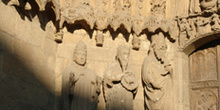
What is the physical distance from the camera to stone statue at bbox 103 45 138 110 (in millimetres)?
7199

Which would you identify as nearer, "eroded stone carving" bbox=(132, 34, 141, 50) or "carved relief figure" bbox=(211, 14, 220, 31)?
"carved relief figure" bbox=(211, 14, 220, 31)

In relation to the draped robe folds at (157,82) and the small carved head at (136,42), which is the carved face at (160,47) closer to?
the draped robe folds at (157,82)

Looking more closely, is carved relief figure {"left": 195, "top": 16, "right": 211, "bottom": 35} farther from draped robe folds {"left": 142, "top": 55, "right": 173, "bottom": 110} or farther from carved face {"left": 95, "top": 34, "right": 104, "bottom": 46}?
carved face {"left": 95, "top": 34, "right": 104, "bottom": 46}

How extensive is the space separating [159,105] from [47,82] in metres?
2.07

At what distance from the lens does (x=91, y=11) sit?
7.39 m

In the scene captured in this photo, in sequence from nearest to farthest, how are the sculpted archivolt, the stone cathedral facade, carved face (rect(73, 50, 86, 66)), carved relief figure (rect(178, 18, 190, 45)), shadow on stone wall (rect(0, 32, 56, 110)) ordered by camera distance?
shadow on stone wall (rect(0, 32, 56, 110)) < the stone cathedral facade < carved face (rect(73, 50, 86, 66)) < the sculpted archivolt < carved relief figure (rect(178, 18, 190, 45))

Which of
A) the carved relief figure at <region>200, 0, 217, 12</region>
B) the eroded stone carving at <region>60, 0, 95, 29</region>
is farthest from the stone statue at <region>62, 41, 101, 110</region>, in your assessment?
the carved relief figure at <region>200, 0, 217, 12</region>

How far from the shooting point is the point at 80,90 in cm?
700

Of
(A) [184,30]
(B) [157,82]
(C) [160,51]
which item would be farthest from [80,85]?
(A) [184,30]

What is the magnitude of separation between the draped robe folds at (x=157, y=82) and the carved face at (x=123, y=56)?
40 centimetres

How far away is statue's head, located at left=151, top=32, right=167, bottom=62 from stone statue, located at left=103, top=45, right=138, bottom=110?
0.55 metres

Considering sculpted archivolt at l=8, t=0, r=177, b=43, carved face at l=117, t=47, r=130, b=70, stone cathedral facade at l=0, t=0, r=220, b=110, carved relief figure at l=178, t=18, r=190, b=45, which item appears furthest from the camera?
carved relief figure at l=178, t=18, r=190, b=45

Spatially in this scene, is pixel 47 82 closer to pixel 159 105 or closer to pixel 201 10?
pixel 159 105

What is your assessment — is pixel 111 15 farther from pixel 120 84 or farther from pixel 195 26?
pixel 195 26
